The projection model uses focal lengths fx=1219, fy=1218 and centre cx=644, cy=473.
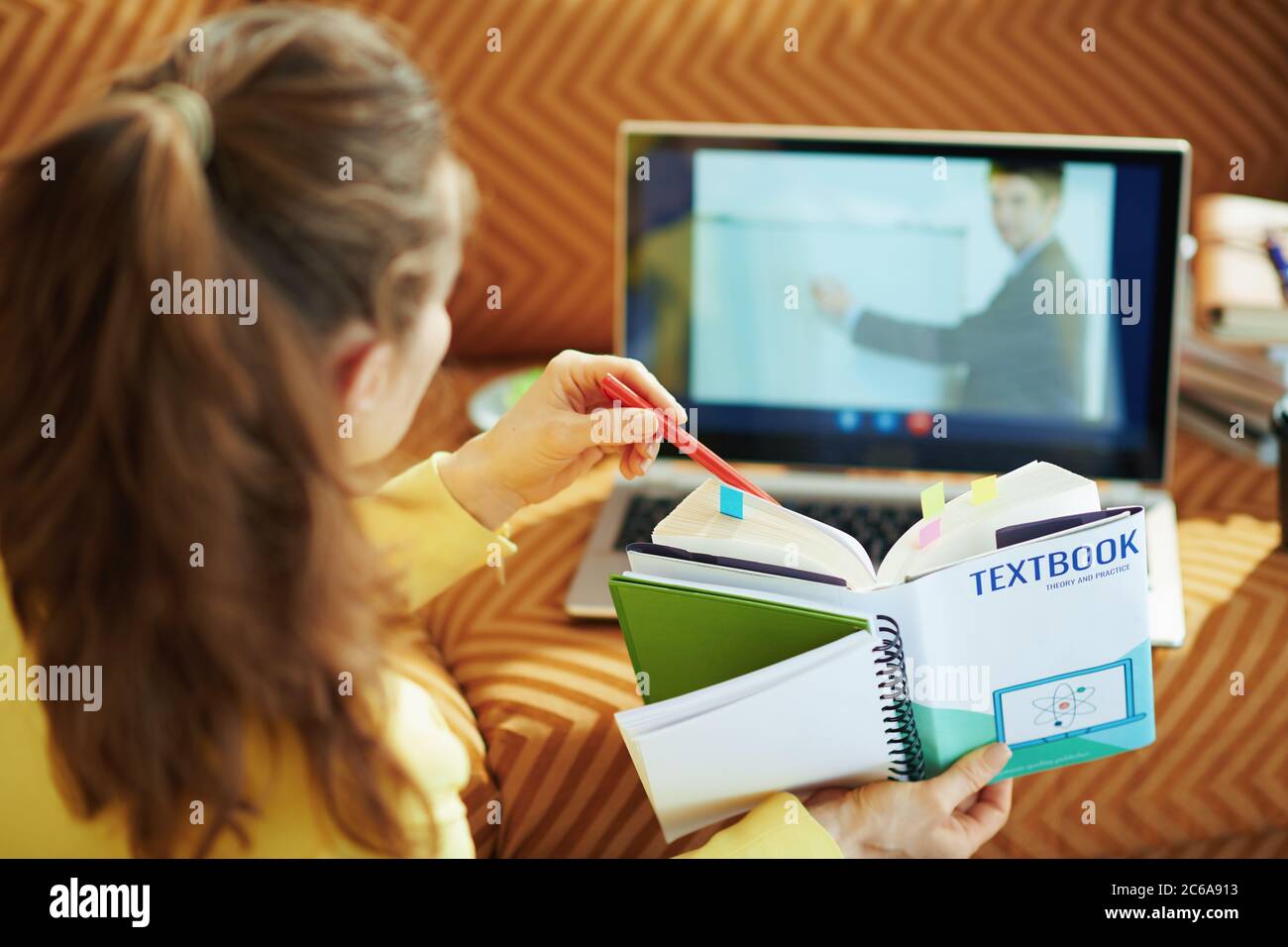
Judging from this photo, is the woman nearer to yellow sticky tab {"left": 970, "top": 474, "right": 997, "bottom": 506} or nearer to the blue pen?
yellow sticky tab {"left": 970, "top": 474, "right": 997, "bottom": 506}

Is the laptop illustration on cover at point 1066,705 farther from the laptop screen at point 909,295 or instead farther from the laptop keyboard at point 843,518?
the laptop screen at point 909,295

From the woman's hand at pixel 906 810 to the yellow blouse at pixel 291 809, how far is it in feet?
0.08

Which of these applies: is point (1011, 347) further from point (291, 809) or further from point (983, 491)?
point (291, 809)

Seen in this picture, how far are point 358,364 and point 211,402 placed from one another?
3.5 inches

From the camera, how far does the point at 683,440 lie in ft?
2.57

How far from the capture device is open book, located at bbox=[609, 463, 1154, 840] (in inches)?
26.6

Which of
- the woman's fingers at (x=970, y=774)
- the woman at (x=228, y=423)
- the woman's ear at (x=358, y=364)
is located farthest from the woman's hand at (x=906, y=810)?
the woman's ear at (x=358, y=364)

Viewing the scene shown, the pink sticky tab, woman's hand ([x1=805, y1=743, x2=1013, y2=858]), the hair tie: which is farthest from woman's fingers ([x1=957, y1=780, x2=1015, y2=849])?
the hair tie

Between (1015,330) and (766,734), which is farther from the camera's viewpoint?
(1015,330)

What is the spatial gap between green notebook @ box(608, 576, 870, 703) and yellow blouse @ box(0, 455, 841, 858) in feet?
0.30
